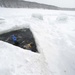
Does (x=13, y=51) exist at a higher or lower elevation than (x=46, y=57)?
higher

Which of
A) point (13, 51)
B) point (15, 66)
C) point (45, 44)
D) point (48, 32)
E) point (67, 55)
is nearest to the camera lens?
point (15, 66)

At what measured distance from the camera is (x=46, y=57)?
122 inches

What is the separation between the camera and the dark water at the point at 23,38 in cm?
342

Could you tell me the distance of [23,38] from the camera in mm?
3914

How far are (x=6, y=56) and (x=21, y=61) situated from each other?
1.22ft

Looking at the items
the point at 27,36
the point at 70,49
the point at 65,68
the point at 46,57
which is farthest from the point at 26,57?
the point at 27,36

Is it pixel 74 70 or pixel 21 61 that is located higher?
pixel 21 61

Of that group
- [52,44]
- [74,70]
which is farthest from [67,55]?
[52,44]

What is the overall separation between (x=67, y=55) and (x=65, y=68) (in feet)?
1.16

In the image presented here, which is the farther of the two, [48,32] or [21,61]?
[48,32]

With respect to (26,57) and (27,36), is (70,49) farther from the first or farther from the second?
(27,36)

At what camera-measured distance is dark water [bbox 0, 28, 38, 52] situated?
342cm

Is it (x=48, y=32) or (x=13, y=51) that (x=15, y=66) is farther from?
(x=48, y=32)

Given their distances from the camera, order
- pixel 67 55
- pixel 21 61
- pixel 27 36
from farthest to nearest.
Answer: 1. pixel 27 36
2. pixel 67 55
3. pixel 21 61
